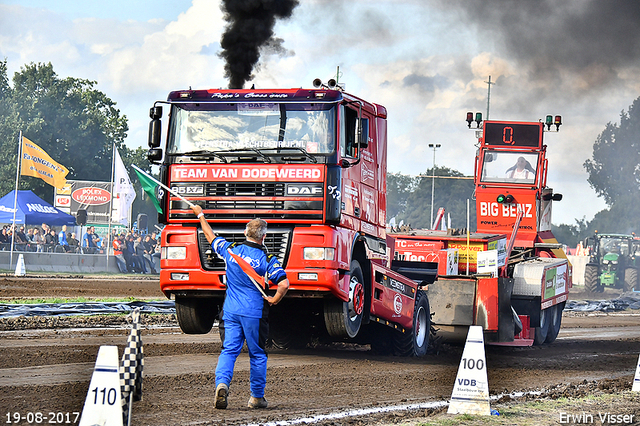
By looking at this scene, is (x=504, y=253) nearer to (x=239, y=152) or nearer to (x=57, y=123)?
(x=239, y=152)

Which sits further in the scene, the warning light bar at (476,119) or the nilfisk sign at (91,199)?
the nilfisk sign at (91,199)

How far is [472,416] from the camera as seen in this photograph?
7.04 m

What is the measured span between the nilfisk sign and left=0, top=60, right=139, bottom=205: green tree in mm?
5795

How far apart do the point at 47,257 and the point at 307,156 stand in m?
24.3

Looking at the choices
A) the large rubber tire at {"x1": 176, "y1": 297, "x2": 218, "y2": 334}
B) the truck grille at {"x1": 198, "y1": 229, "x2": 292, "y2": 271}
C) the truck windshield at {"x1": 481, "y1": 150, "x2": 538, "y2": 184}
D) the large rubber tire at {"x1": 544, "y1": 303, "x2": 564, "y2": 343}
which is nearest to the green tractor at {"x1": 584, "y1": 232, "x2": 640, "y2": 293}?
the truck windshield at {"x1": 481, "y1": 150, "x2": 538, "y2": 184}

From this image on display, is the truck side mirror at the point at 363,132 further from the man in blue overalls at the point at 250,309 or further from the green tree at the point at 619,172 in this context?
the green tree at the point at 619,172

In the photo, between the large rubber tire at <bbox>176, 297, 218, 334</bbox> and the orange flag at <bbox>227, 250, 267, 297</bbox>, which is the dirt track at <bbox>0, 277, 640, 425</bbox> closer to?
the large rubber tire at <bbox>176, 297, 218, 334</bbox>

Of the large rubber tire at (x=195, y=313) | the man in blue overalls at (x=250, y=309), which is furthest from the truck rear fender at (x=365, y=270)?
the man in blue overalls at (x=250, y=309)

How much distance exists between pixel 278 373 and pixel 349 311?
1.48 m

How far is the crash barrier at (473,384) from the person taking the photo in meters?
7.09

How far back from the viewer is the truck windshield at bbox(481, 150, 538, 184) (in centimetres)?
1861

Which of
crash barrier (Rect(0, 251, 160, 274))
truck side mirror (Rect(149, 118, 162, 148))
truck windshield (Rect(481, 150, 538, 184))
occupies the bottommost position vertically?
crash barrier (Rect(0, 251, 160, 274))

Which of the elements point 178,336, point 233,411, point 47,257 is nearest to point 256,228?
point 233,411

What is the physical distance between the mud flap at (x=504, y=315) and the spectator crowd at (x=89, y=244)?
21.1m
